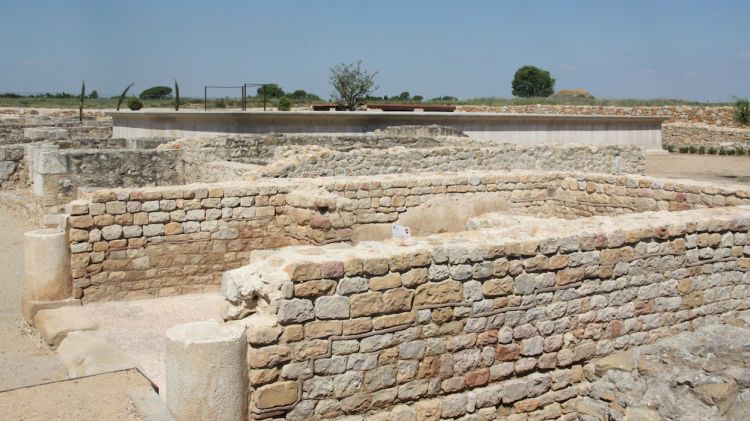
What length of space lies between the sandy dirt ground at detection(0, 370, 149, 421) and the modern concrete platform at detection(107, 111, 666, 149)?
1562cm

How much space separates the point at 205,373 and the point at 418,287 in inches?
60.8

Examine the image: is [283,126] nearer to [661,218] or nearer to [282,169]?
[282,169]

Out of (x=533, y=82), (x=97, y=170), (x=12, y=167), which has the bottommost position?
(x=12, y=167)

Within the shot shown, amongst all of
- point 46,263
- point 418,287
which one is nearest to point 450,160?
point 46,263

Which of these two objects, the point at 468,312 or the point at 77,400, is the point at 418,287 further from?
the point at 77,400

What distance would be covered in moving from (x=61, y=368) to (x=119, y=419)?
2286mm

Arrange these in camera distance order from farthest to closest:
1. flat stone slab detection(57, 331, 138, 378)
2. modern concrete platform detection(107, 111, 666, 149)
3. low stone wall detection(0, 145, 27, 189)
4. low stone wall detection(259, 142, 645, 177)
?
modern concrete platform detection(107, 111, 666, 149) < low stone wall detection(0, 145, 27, 189) < low stone wall detection(259, 142, 645, 177) < flat stone slab detection(57, 331, 138, 378)

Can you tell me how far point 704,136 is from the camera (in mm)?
33406

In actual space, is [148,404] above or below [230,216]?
below

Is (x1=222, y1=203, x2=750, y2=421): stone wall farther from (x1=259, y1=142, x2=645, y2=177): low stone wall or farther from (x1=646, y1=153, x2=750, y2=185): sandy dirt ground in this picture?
(x1=646, y1=153, x2=750, y2=185): sandy dirt ground

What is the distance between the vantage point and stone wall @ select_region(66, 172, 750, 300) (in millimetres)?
8359

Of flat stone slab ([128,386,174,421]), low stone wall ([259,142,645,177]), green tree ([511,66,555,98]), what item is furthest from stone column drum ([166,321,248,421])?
green tree ([511,66,555,98])

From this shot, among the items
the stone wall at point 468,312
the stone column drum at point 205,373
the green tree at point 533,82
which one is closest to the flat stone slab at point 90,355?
the stone column drum at point 205,373

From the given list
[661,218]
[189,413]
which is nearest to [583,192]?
[661,218]
